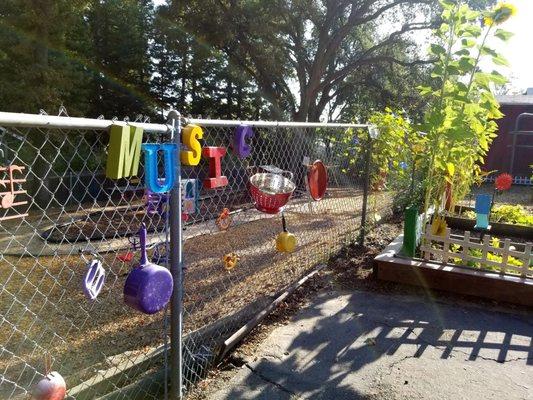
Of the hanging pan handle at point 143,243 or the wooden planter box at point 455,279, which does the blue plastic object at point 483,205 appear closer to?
the wooden planter box at point 455,279

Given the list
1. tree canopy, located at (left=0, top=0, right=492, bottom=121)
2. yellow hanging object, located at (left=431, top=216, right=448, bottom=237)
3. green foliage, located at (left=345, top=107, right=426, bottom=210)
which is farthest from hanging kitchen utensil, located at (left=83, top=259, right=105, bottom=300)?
tree canopy, located at (left=0, top=0, right=492, bottom=121)

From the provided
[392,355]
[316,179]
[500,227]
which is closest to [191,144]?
[316,179]

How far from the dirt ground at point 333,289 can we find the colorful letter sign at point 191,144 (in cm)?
149

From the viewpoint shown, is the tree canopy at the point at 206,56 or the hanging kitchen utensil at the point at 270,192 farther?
the tree canopy at the point at 206,56

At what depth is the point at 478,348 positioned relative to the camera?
330cm

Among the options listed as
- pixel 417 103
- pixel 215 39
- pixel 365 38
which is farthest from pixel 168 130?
pixel 365 38

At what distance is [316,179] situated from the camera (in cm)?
411

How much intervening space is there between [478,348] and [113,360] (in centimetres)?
277

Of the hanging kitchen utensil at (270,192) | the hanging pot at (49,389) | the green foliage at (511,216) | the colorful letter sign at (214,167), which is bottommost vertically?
the hanging pot at (49,389)

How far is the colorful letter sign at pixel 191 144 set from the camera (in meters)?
2.19

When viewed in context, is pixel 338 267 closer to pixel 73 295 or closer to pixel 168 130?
pixel 73 295

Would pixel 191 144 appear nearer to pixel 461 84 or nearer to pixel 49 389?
pixel 49 389

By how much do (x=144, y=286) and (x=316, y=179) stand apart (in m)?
2.47

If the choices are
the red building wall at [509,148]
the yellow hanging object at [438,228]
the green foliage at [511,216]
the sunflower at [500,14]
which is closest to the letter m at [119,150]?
the sunflower at [500,14]
